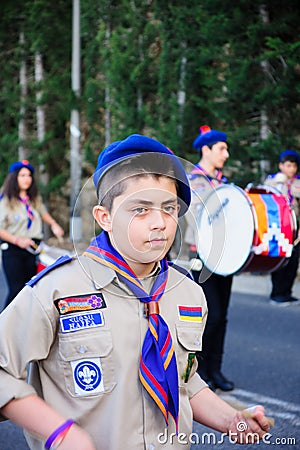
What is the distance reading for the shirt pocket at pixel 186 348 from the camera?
→ 6.50ft

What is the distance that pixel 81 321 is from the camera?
1.86 m

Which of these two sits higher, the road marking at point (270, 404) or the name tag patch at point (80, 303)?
the name tag patch at point (80, 303)

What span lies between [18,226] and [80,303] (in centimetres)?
530

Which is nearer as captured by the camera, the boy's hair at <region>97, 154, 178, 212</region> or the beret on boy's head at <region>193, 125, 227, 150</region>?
the boy's hair at <region>97, 154, 178, 212</region>

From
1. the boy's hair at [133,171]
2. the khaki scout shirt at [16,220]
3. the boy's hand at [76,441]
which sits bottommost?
the khaki scout shirt at [16,220]

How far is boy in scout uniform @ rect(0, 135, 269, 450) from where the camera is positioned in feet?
5.94

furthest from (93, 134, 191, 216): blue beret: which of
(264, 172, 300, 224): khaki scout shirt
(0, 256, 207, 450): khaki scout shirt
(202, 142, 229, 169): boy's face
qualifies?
(264, 172, 300, 224): khaki scout shirt

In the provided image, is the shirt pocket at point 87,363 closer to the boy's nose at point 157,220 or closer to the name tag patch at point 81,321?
the name tag patch at point 81,321

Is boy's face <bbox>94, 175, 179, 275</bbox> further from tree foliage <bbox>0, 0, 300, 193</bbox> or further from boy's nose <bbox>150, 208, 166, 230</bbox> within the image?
tree foliage <bbox>0, 0, 300, 193</bbox>

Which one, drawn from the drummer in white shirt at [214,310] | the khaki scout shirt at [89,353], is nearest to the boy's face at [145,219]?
the khaki scout shirt at [89,353]

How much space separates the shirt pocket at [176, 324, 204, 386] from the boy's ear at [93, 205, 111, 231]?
1.19 ft

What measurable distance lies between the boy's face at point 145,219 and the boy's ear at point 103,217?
0.4 inches

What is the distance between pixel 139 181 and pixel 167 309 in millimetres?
396

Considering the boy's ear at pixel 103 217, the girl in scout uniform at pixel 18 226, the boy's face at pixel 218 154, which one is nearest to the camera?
the boy's ear at pixel 103 217
